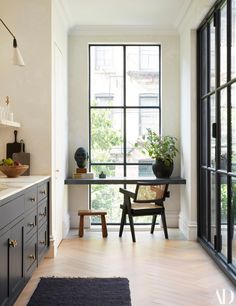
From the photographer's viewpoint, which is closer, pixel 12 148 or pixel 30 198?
pixel 30 198

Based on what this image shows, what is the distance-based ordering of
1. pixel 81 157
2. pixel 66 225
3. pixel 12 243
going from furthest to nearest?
1. pixel 81 157
2. pixel 66 225
3. pixel 12 243

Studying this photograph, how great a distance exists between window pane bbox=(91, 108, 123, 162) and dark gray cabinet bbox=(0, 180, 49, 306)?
2037mm

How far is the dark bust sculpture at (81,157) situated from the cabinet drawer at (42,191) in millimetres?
1496

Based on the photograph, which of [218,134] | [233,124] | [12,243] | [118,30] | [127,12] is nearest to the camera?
[12,243]

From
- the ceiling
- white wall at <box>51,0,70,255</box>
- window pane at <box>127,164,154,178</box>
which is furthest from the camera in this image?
window pane at <box>127,164,154,178</box>

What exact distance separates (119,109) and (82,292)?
10.9 feet

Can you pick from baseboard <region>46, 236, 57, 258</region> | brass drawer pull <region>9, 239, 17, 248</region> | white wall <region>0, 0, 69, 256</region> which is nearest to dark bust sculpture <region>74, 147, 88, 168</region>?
white wall <region>0, 0, 69, 256</region>

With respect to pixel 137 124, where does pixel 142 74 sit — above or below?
above

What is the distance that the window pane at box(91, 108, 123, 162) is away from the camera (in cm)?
602

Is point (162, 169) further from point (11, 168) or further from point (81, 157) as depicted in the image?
point (11, 168)

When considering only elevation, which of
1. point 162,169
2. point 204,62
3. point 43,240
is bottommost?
point 43,240

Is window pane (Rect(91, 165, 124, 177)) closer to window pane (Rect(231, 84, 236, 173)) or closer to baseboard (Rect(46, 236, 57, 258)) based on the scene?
baseboard (Rect(46, 236, 57, 258))

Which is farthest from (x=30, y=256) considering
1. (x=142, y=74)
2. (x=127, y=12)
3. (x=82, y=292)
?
(x=142, y=74)

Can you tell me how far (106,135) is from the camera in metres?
6.04
